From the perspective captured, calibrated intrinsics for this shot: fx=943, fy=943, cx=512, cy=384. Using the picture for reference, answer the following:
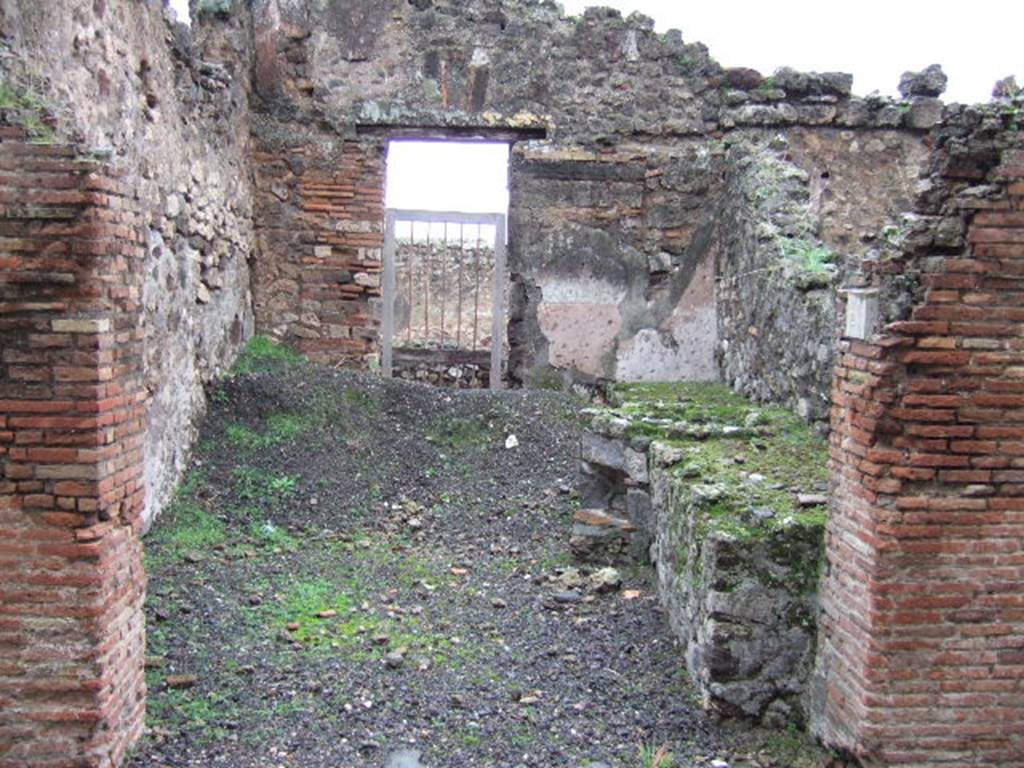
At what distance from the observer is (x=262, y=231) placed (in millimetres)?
9336

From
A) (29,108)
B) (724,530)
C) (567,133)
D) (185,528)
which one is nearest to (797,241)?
(567,133)

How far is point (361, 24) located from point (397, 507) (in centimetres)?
509

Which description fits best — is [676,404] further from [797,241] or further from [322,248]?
[322,248]

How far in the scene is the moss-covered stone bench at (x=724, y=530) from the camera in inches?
171

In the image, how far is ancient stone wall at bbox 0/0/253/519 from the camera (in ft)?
15.0

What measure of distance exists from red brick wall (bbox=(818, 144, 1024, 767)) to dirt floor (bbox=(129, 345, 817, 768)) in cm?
64

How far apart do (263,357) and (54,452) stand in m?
5.33

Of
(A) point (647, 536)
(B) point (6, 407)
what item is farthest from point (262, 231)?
(B) point (6, 407)

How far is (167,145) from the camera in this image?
6.57 metres

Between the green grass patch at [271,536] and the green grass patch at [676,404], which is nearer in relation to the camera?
the green grass patch at [271,536]

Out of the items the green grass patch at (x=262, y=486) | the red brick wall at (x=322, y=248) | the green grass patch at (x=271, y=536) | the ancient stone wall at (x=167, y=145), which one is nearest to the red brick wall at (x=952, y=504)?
the ancient stone wall at (x=167, y=145)

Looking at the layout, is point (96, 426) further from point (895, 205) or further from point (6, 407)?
point (895, 205)

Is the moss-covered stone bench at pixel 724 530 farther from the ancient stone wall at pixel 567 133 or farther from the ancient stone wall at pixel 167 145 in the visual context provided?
the ancient stone wall at pixel 167 145

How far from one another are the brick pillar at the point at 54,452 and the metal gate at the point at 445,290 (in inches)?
259
